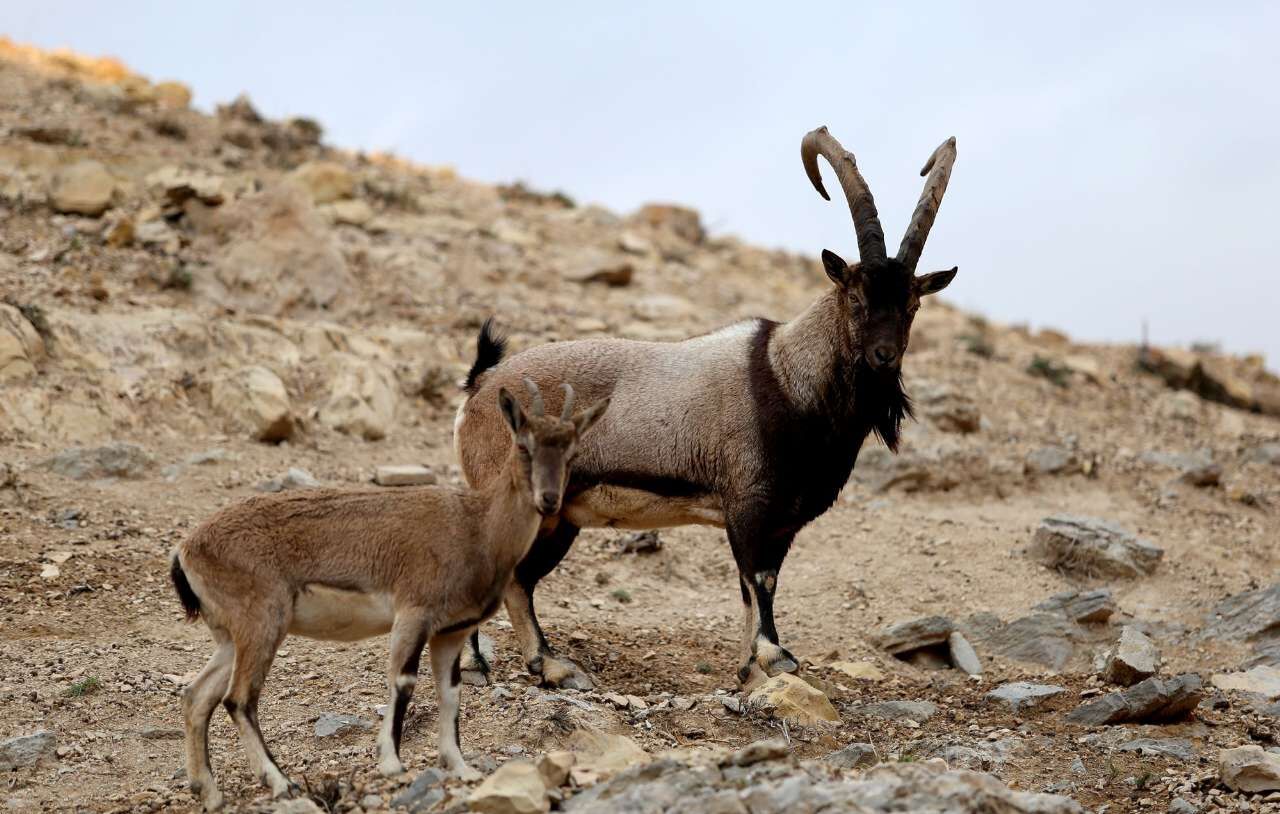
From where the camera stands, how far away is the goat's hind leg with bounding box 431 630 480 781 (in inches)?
283

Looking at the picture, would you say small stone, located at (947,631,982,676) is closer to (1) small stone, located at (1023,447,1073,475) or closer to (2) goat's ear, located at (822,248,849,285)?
(2) goat's ear, located at (822,248,849,285)

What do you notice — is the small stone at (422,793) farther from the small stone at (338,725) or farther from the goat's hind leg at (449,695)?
the small stone at (338,725)

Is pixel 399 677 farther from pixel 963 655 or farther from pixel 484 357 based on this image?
pixel 963 655

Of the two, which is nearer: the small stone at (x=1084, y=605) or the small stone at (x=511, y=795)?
the small stone at (x=511, y=795)

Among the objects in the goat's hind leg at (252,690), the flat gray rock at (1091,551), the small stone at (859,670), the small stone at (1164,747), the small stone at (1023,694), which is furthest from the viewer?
the flat gray rock at (1091,551)

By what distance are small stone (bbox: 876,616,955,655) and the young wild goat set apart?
4.63 m

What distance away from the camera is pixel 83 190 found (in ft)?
59.3

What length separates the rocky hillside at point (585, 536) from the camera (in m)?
7.89

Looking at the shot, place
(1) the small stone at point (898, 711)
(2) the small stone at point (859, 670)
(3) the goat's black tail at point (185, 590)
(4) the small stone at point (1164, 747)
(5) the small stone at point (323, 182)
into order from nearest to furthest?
(3) the goat's black tail at point (185, 590) → (4) the small stone at point (1164, 747) → (1) the small stone at point (898, 711) → (2) the small stone at point (859, 670) → (5) the small stone at point (323, 182)

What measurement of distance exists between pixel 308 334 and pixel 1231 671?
Answer: 1030cm

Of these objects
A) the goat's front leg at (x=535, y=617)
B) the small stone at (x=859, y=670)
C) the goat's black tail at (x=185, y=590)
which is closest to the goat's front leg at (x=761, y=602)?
the small stone at (x=859, y=670)

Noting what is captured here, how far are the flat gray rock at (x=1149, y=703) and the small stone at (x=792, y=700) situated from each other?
1.93 meters

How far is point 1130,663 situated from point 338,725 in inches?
230

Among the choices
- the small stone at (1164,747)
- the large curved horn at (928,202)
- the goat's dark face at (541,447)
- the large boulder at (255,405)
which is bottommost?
the small stone at (1164,747)
